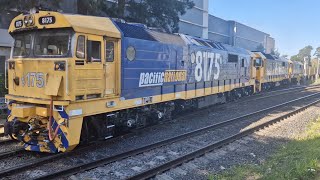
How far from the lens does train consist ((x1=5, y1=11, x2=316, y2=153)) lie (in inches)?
325

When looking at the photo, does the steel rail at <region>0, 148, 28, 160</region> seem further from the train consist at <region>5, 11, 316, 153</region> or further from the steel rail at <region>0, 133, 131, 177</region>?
the steel rail at <region>0, 133, 131, 177</region>

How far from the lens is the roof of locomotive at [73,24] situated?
326 inches

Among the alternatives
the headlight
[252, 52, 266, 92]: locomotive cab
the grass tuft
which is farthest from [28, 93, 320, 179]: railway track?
[252, 52, 266, 92]: locomotive cab

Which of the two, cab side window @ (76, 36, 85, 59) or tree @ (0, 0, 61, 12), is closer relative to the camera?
cab side window @ (76, 36, 85, 59)

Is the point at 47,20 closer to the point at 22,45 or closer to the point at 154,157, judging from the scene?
the point at 22,45

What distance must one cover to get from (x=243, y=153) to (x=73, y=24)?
6082mm

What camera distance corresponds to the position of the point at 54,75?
827 centimetres

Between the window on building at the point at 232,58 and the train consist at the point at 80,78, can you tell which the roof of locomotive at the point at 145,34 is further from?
the window on building at the point at 232,58

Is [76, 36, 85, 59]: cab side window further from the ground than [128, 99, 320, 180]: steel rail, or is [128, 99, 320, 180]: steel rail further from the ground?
[76, 36, 85, 59]: cab side window

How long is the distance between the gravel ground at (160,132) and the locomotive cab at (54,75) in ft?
1.91

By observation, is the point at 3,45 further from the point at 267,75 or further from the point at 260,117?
the point at 267,75

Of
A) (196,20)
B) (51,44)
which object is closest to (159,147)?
(51,44)

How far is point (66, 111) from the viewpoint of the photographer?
8.17 metres

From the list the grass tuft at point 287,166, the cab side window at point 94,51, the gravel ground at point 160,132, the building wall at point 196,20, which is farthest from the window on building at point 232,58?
the building wall at point 196,20
